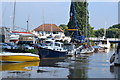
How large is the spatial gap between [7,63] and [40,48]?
7.16 meters

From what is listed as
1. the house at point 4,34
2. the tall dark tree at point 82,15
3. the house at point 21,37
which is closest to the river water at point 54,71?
the house at point 21,37

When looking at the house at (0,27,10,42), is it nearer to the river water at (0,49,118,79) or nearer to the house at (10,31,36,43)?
the house at (10,31,36,43)

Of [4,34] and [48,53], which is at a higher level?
[4,34]

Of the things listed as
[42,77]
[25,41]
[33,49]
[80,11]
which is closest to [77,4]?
[80,11]

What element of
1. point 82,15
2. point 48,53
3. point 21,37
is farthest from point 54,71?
point 82,15

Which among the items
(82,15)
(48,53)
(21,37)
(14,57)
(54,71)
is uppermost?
(82,15)

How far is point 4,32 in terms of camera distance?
4781 cm

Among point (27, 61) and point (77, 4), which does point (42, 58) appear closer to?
point (27, 61)

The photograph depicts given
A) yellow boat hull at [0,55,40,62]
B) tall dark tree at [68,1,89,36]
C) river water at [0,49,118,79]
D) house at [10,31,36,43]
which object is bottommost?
river water at [0,49,118,79]

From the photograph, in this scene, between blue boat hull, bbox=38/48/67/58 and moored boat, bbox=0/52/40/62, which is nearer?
moored boat, bbox=0/52/40/62

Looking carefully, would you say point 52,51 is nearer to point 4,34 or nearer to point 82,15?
point 4,34

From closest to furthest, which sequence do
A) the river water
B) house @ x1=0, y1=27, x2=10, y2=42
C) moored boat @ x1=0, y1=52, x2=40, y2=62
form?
the river water
moored boat @ x1=0, y1=52, x2=40, y2=62
house @ x1=0, y1=27, x2=10, y2=42

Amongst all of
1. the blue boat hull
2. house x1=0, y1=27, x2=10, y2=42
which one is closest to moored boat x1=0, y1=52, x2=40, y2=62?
the blue boat hull

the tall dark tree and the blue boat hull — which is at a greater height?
the tall dark tree
